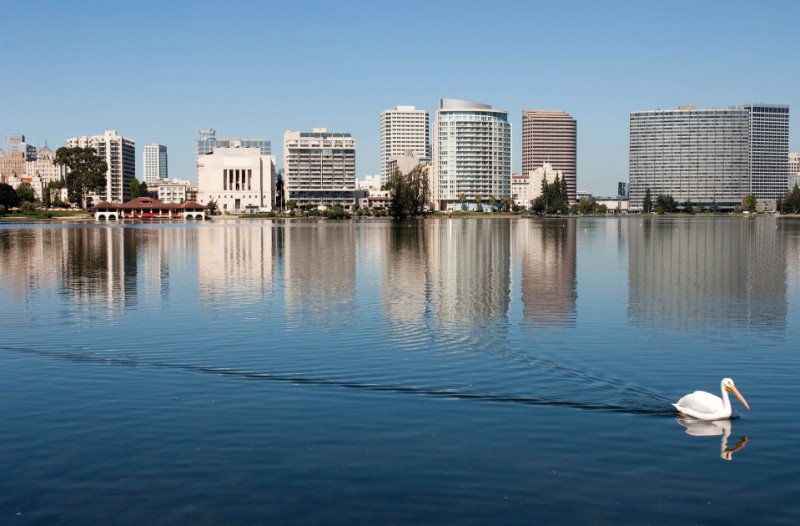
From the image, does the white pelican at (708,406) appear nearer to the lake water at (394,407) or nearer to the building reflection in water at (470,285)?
the lake water at (394,407)

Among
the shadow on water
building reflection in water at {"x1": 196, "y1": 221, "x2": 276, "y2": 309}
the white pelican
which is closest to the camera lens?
the white pelican

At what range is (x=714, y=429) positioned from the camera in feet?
48.0

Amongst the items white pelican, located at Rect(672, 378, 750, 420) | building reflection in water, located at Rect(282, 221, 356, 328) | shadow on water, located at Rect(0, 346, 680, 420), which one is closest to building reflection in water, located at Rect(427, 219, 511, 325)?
building reflection in water, located at Rect(282, 221, 356, 328)

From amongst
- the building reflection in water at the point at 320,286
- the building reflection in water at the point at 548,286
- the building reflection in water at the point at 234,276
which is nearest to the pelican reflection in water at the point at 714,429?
the building reflection in water at the point at 548,286

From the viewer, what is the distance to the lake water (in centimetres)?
1120

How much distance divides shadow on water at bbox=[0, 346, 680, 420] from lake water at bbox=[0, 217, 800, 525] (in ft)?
0.26

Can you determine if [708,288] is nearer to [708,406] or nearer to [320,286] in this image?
[320,286]

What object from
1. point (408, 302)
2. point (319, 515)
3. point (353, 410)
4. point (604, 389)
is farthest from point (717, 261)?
point (319, 515)

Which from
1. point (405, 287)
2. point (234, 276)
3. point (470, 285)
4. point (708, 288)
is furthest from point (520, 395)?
point (234, 276)

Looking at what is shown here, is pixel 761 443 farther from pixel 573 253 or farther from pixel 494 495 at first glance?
pixel 573 253

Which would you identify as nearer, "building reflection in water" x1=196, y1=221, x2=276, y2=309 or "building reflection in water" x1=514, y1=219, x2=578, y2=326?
"building reflection in water" x1=514, y1=219, x2=578, y2=326

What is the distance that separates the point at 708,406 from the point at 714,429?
44 centimetres

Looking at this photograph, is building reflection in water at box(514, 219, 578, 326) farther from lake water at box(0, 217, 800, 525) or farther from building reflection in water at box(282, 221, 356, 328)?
building reflection in water at box(282, 221, 356, 328)

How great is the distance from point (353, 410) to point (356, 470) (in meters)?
3.43
